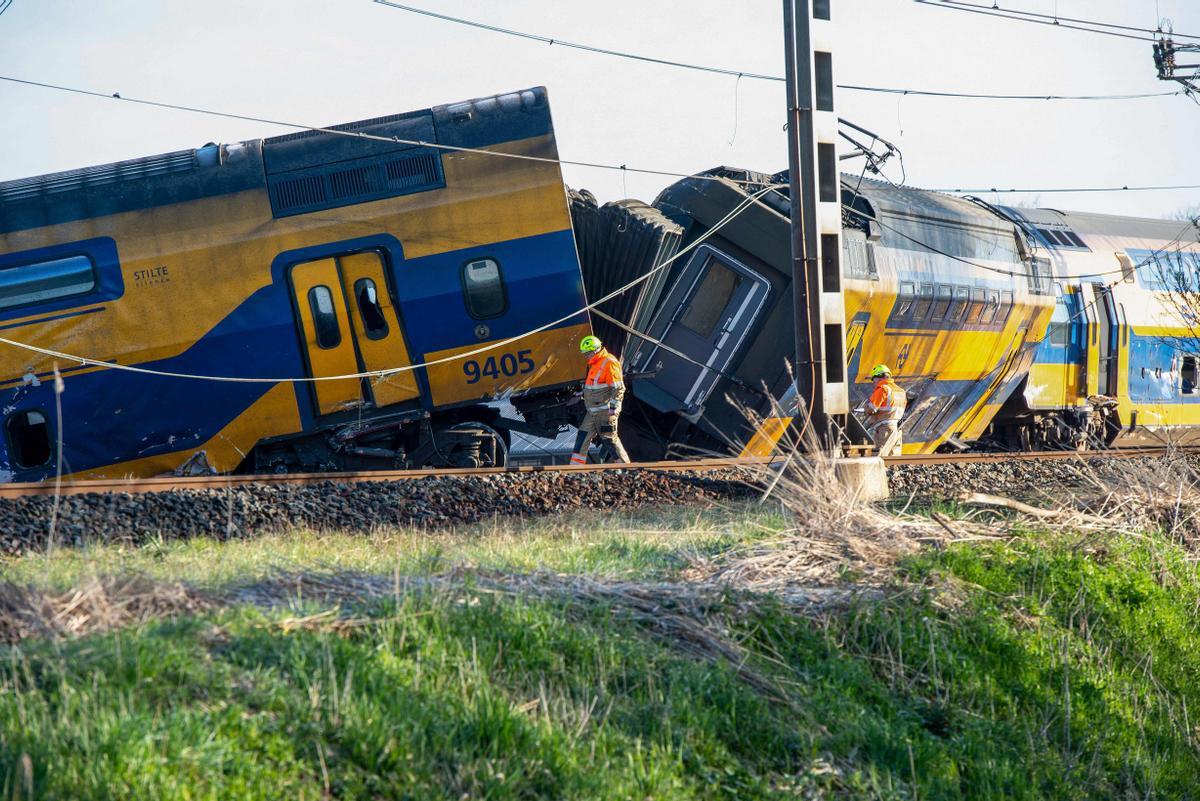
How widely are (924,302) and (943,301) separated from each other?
0.54 metres

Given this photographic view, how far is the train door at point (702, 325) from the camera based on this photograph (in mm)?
14234

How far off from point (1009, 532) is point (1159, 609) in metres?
1.19

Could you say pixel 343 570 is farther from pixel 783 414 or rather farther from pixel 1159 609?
pixel 783 414

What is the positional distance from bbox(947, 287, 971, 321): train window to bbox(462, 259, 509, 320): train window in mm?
7237

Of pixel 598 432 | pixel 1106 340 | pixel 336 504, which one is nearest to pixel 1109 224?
pixel 1106 340

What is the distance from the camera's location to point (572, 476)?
11.6 m

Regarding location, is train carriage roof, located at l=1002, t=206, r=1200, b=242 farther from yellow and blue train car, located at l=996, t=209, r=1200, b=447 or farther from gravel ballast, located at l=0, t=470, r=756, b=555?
gravel ballast, located at l=0, t=470, r=756, b=555

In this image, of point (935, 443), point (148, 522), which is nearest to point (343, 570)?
point (148, 522)

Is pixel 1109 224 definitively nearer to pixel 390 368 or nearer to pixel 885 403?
pixel 885 403

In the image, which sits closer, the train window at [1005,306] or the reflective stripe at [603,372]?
the reflective stripe at [603,372]

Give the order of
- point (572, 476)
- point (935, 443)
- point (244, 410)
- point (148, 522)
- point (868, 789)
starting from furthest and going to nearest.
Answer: point (935, 443) → point (244, 410) → point (572, 476) → point (148, 522) → point (868, 789)

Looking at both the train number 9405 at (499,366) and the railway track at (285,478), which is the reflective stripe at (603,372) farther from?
the railway track at (285,478)

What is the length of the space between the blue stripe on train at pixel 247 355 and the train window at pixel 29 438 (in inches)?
4.3

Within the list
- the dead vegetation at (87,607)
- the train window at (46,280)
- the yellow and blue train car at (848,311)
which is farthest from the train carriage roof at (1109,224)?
the dead vegetation at (87,607)
